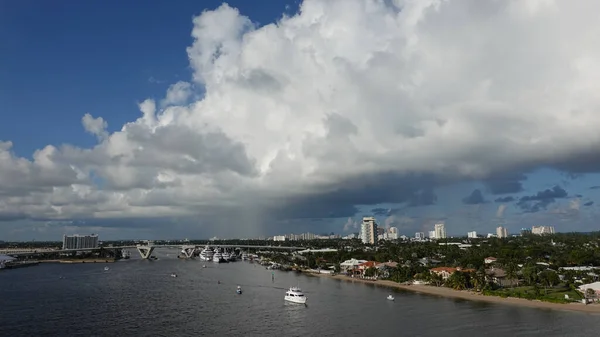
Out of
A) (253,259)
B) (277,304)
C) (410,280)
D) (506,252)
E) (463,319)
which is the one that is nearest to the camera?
(463,319)

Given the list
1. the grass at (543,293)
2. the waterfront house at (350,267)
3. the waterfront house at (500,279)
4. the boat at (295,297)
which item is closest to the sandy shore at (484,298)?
the grass at (543,293)

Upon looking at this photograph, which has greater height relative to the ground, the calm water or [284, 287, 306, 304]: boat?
[284, 287, 306, 304]: boat

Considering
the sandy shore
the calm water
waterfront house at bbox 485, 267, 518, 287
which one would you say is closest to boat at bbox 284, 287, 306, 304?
the calm water

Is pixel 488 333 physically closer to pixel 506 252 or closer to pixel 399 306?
pixel 399 306

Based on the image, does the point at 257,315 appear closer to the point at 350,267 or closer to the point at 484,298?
the point at 484,298

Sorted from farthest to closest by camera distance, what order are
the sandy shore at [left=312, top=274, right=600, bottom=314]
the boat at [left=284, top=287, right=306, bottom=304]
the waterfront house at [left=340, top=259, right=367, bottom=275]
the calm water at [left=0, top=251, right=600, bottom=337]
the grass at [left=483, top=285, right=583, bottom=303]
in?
the waterfront house at [left=340, top=259, right=367, bottom=275]
the boat at [left=284, top=287, right=306, bottom=304]
the grass at [left=483, top=285, right=583, bottom=303]
the sandy shore at [left=312, top=274, right=600, bottom=314]
the calm water at [left=0, top=251, right=600, bottom=337]

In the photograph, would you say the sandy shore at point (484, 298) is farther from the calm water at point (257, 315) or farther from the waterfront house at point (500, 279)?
the waterfront house at point (500, 279)

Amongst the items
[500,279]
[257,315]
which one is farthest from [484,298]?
[257,315]

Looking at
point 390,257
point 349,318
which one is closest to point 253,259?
point 390,257

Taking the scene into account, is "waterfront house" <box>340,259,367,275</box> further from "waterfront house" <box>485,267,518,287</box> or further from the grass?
the grass
